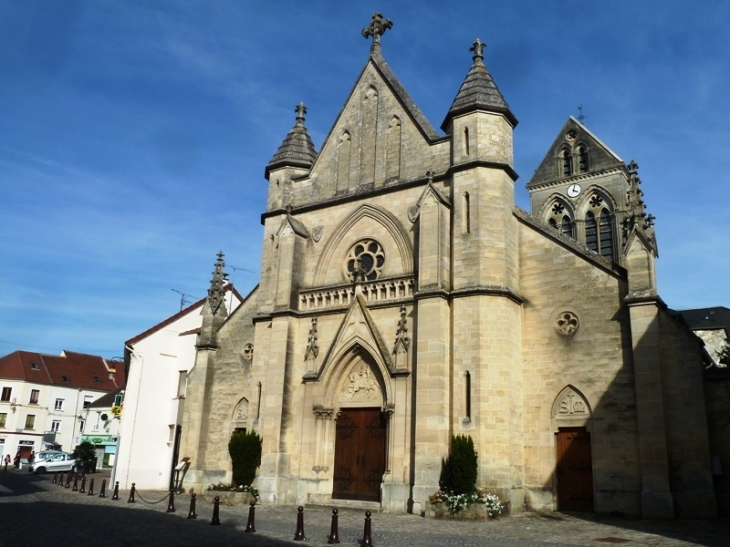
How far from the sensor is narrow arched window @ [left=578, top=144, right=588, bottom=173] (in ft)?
144

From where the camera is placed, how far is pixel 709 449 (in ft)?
52.9

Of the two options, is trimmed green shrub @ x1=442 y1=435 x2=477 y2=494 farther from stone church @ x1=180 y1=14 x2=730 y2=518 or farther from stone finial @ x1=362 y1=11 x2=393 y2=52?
stone finial @ x1=362 y1=11 x2=393 y2=52

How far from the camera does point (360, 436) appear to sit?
20594 mm

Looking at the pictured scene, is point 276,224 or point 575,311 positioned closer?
point 575,311

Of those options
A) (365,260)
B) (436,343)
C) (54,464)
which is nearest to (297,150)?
(365,260)

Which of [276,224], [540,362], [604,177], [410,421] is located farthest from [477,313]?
[604,177]

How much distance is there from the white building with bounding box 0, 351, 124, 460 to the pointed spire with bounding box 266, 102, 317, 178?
146 feet

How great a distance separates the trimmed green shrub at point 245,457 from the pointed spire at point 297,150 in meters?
10.4

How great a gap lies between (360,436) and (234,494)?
426 cm

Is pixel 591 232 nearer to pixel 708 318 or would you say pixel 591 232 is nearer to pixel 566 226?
pixel 566 226

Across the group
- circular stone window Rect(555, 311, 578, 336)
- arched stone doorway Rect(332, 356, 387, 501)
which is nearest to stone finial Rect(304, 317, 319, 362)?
arched stone doorway Rect(332, 356, 387, 501)

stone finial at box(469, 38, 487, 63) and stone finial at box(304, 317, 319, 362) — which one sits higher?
stone finial at box(469, 38, 487, 63)

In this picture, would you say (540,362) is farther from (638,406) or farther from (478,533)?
(478,533)

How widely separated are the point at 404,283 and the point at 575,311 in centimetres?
525
